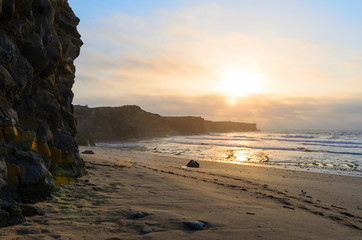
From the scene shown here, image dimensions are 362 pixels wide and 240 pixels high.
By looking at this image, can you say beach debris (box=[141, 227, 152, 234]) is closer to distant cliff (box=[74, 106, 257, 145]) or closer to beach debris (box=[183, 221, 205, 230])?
beach debris (box=[183, 221, 205, 230])

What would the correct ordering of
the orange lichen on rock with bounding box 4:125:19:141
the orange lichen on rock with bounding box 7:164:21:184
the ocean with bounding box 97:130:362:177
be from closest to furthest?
1. the orange lichen on rock with bounding box 7:164:21:184
2. the orange lichen on rock with bounding box 4:125:19:141
3. the ocean with bounding box 97:130:362:177

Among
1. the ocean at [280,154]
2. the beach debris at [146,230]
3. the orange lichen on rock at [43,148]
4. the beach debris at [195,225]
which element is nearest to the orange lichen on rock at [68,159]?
the orange lichen on rock at [43,148]

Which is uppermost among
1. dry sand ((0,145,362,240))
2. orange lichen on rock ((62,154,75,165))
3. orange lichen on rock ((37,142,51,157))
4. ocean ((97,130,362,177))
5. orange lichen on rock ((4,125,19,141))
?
orange lichen on rock ((4,125,19,141))

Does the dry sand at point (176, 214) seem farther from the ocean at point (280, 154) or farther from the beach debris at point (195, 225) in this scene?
the ocean at point (280, 154)

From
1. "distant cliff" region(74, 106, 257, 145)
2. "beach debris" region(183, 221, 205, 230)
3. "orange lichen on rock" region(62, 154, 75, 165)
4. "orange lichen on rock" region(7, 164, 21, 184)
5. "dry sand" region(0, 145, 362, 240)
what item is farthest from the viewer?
"distant cliff" region(74, 106, 257, 145)

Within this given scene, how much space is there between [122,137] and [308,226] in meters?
57.4

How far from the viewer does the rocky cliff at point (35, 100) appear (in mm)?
4891

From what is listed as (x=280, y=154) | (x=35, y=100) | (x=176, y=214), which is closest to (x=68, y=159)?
(x=35, y=100)

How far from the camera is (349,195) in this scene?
9.00 m

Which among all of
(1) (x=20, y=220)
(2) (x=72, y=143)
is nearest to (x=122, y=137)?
(2) (x=72, y=143)

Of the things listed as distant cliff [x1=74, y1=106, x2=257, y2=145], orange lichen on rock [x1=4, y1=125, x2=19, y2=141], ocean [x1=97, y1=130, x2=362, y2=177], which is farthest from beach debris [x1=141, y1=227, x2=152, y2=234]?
distant cliff [x1=74, y1=106, x2=257, y2=145]

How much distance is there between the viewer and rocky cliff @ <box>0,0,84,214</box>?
16.0 feet

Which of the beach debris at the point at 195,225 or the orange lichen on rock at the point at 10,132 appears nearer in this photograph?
the beach debris at the point at 195,225

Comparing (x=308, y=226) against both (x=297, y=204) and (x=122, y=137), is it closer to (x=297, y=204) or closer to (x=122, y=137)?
(x=297, y=204)
